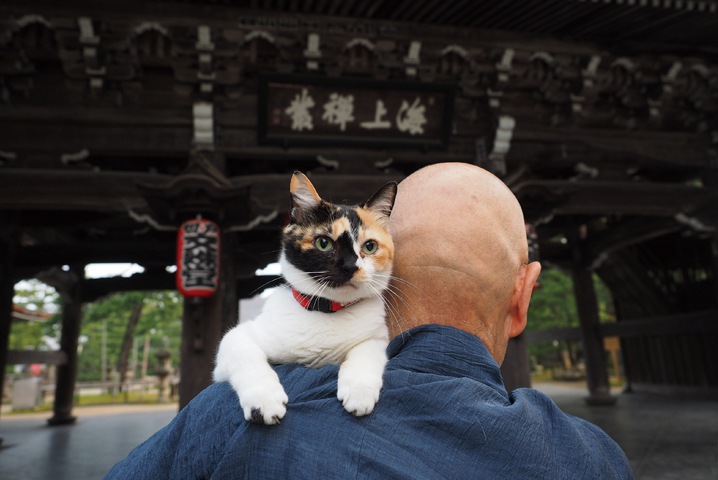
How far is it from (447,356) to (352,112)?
6294mm

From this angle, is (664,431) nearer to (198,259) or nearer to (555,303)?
(198,259)

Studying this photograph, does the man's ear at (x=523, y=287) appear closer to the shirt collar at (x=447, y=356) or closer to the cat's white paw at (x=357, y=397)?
the shirt collar at (x=447, y=356)

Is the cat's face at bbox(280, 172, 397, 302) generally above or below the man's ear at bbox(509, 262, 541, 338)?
above

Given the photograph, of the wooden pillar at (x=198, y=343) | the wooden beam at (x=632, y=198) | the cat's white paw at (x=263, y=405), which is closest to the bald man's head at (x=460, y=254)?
the cat's white paw at (x=263, y=405)

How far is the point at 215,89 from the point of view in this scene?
7203 mm

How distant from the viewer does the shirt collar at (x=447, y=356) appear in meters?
1.51

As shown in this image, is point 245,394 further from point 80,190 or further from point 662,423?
point 662,423

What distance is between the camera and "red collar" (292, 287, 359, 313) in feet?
5.99

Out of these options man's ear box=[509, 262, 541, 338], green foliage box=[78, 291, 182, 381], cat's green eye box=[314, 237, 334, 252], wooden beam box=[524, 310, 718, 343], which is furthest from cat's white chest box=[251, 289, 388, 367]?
green foliage box=[78, 291, 182, 381]

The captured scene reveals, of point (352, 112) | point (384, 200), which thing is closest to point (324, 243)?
point (384, 200)

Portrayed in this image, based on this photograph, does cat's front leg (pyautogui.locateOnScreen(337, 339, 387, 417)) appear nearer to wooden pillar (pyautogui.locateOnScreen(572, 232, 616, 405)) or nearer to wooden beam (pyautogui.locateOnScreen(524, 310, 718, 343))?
wooden beam (pyautogui.locateOnScreen(524, 310, 718, 343))

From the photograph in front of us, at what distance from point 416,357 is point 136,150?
6791 mm

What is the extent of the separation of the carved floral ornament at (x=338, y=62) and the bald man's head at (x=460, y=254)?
5.51m

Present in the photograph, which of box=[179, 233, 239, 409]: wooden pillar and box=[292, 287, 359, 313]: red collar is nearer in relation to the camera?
box=[292, 287, 359, 313]: red collar
